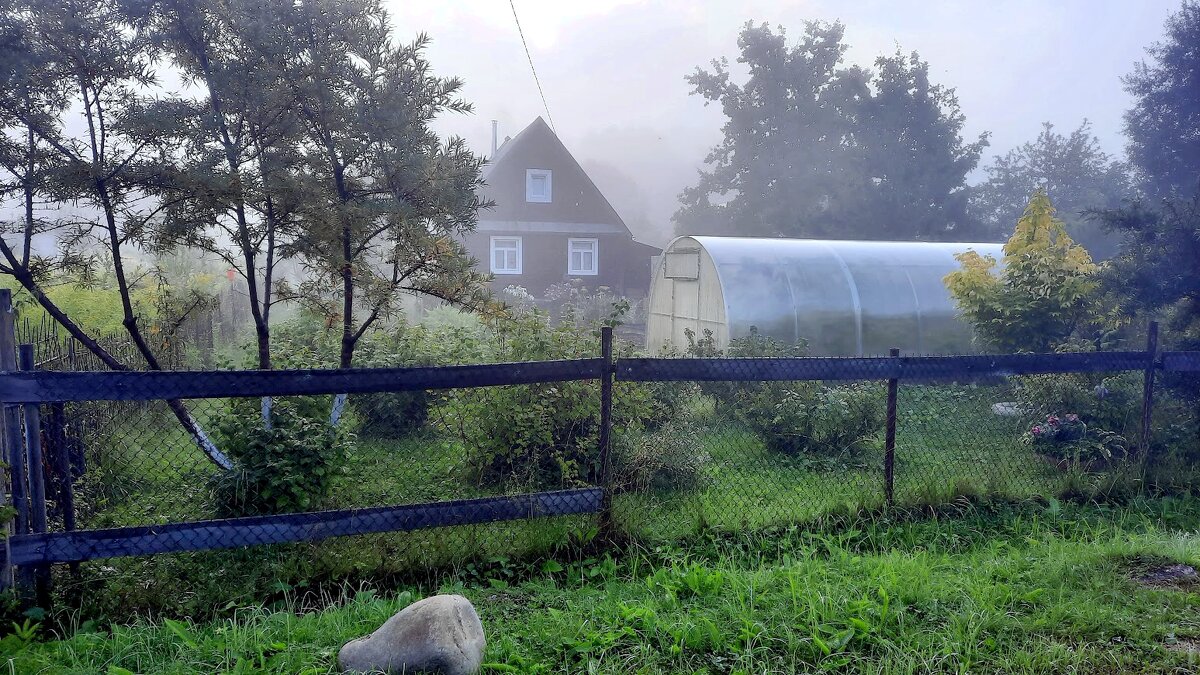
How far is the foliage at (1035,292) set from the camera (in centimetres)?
842

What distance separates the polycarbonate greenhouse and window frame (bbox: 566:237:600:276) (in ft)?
Result: 39.7

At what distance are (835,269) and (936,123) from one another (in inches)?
797

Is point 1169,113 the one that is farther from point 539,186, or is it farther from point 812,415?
point 812,415

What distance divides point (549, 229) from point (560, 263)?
121cm

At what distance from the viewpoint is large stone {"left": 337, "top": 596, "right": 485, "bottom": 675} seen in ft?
9.41

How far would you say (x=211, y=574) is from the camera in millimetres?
3818

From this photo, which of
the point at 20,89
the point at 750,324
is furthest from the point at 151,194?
the point at 750,324

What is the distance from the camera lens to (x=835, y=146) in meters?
29.9

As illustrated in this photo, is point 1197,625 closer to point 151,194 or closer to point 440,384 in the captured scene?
point 440,384

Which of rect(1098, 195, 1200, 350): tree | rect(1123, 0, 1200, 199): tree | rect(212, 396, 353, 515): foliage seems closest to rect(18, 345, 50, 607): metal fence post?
rect(212, 396, 353, 515): foliage

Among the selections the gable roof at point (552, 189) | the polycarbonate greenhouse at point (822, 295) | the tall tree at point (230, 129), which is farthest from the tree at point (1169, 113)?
the tall tree at point (230, 129)

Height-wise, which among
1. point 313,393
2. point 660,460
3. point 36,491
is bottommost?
point 660,460

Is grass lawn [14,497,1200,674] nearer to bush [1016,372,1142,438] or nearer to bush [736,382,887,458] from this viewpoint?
bush [1016,372,1142,438]

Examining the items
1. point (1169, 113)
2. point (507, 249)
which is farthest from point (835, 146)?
point (507, 249)
